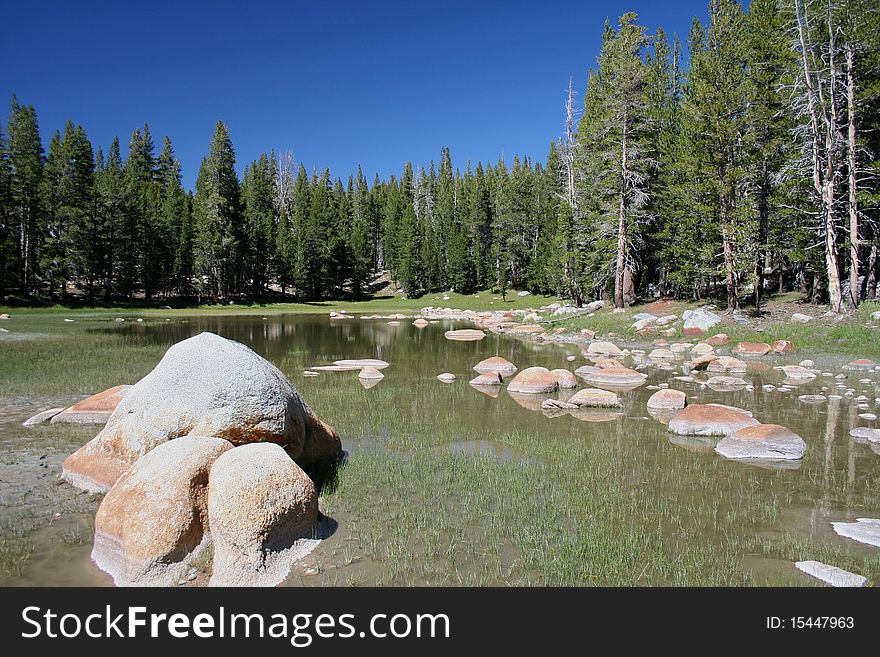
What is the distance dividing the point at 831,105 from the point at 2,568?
30317mm

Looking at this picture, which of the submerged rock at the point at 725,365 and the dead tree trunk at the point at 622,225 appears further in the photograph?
the dead tree trunk at the point at 622,225

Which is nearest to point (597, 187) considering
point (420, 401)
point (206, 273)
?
point (420, 401)

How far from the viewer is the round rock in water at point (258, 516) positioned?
5656 mm

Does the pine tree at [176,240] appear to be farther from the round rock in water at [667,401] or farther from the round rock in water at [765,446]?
the round rock in water at [765,446]

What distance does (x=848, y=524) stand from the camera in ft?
22.4

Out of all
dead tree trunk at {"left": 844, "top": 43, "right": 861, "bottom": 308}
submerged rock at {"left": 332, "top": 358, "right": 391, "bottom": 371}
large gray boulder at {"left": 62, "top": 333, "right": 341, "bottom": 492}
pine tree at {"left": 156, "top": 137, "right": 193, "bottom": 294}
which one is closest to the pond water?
large gray boulder at {"left": 62, "top": 333, "right": 341, "bottom": 492}

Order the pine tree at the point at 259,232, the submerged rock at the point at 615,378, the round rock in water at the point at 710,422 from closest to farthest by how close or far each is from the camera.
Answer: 1. the round rock in water at the point at 710,422
2. the submerged rock at the point at 615,378
3. the pine tree at the point at 259,232

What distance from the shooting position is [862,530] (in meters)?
6.60

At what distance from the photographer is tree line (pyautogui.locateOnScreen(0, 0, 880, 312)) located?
2436 cm

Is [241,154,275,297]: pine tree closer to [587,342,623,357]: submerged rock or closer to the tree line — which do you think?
the tree line

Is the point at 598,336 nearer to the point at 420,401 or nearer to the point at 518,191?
the point at 420,401

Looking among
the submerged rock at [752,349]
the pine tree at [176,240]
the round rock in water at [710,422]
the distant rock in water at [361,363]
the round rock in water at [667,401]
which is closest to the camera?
the round rock in water at [710,422]

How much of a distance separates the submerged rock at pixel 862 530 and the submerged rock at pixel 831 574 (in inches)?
41.6

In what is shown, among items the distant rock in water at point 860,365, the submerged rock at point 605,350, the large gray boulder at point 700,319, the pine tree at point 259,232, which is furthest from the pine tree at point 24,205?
the distant rock in water at point 860,365
